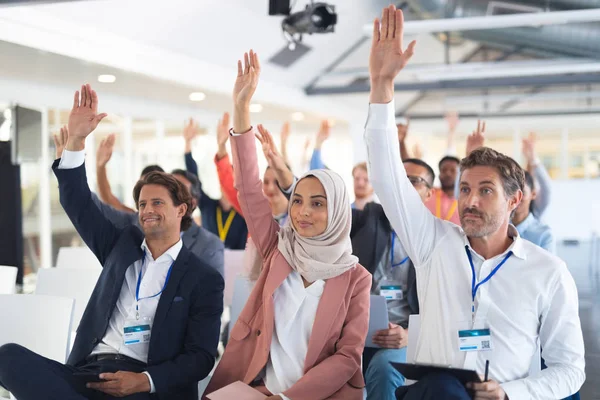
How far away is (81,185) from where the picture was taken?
2777 mm

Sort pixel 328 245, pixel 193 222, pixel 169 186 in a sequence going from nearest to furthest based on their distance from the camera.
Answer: pixel 328 245 → pixel 169 186 → pixel 193 222

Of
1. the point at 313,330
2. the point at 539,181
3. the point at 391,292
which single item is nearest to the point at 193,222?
the point at 391,292

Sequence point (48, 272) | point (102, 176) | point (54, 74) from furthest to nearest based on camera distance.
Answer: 1. point (54, 74)
2. point (102, 176)
3. point (48, 272)

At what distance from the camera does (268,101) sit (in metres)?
9.59

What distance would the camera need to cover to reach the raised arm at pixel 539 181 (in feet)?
16.9

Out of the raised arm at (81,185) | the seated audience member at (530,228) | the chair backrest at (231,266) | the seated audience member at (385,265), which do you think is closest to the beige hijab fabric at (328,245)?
the seated audience member at (385,265)

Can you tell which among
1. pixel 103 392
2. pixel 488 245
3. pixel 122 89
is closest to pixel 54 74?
pixel 122 89

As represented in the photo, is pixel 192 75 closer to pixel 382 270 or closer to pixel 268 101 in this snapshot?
pixel 268 101

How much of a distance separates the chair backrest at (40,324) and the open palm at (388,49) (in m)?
1.64

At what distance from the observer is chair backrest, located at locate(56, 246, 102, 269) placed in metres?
4.33

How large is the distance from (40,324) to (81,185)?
625mm

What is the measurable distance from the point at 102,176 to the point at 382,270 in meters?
2.24

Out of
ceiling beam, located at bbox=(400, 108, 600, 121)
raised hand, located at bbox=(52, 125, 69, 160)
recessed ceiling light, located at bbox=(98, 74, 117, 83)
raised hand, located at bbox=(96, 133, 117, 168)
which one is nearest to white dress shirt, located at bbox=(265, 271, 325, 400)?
raised hand, located at bbox=(52, 125, 69, 160)

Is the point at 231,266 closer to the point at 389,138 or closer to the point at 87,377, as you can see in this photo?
the point at 87,377
